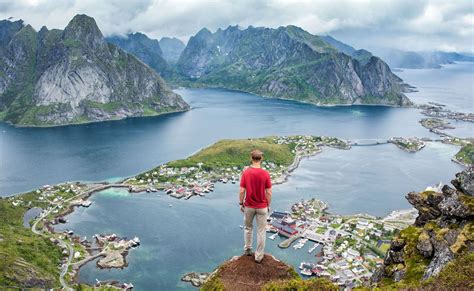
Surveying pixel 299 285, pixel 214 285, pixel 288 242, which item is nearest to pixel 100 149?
pixel 288 242

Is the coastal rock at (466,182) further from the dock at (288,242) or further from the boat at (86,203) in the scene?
the boat at (86,203)

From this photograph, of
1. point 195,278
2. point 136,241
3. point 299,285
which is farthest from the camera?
point 136,241

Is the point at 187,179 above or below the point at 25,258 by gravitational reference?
above

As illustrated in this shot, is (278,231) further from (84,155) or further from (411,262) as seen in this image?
(84,155)

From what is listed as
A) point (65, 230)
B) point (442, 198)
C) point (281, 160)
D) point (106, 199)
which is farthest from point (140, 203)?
point (442, 198)

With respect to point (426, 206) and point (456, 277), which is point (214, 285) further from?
point (426, 206)

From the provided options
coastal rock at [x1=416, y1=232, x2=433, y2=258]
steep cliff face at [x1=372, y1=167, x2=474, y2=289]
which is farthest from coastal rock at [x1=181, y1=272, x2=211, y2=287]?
coastal rock at [x1=416, y1=232, x2=433, y2=258]
